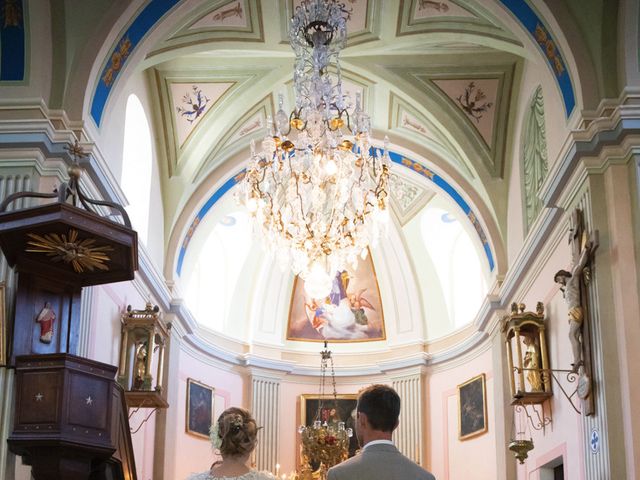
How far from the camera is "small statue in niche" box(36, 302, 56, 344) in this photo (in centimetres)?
889

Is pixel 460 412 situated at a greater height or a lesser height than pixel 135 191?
lesser

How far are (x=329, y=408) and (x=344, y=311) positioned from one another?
209 cm

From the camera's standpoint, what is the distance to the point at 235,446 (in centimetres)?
476

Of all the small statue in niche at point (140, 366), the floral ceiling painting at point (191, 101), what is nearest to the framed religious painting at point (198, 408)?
the small statue in niche at point (140, 366)

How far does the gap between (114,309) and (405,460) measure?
8.69 metres

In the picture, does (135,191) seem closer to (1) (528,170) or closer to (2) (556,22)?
(1) (528,170)

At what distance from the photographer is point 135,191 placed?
1370 centimetres

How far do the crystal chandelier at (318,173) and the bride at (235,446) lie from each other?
6623 mm

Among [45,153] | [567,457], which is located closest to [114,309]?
[45,153]

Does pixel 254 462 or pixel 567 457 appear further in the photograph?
pixel 254 462

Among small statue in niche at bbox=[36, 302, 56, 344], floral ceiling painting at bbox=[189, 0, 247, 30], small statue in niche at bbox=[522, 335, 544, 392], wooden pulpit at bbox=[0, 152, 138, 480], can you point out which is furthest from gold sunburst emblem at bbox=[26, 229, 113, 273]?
small statue in niche at bbox=[522, 335, 544, 392]

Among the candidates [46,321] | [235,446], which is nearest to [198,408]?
[46,321]

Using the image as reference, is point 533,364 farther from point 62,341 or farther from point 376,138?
point 62,341

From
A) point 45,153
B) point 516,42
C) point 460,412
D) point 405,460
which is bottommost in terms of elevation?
point 405,460
